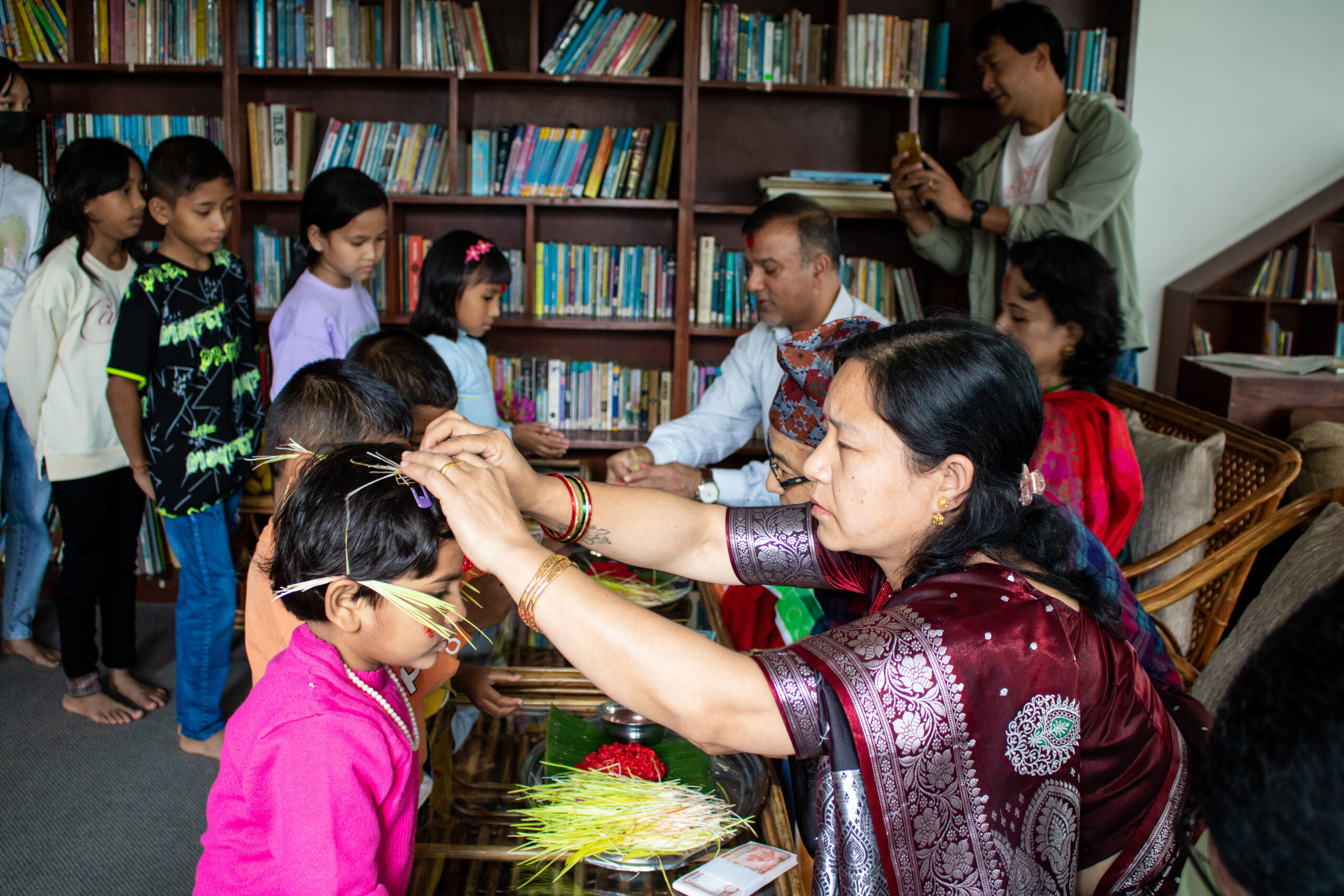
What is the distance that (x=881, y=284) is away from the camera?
13.3 feet

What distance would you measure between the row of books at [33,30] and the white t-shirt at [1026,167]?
11.9 feet

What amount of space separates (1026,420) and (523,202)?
2.98 m

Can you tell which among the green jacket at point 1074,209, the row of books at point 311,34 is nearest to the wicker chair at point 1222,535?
the green jacket at point 1074,209

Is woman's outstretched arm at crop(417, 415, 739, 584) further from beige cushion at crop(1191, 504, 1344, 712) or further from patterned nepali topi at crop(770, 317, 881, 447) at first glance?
beige cushion at crop(1191, 504, 1344, 712)

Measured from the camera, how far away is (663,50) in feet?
12.8

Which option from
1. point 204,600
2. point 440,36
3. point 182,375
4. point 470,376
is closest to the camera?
point 182,375

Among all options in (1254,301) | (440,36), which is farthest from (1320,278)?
(440,36)

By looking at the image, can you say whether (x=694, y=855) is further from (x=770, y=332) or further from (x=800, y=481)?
(x=770, y=332)

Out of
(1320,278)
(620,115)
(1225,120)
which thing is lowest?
(1320,278)

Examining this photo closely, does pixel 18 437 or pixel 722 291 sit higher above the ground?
pixel 722 291

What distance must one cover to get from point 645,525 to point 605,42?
283 centimetres

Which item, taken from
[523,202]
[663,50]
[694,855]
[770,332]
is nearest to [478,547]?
[694,855]

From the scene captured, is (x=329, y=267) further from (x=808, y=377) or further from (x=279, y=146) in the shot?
(x=808, y=377)

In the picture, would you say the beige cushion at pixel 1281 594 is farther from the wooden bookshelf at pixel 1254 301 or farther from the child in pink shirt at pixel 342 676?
the wooden bookshelf at pixel 1254 301
